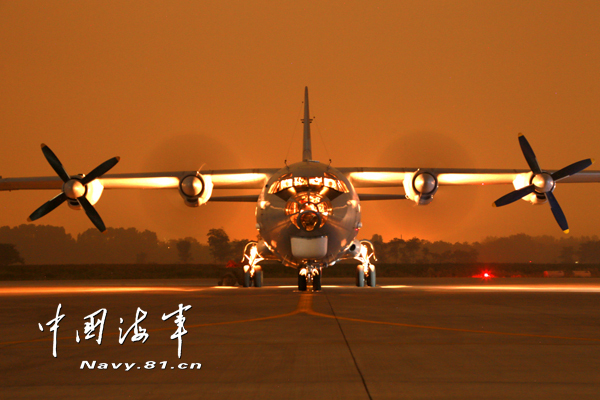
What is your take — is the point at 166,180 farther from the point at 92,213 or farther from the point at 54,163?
the point at 54,163

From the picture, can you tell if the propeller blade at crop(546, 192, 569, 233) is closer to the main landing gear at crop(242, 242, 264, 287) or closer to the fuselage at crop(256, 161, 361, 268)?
the fuselage at crop(256, 161, 361, 268)

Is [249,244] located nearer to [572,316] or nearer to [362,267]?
[362,267]

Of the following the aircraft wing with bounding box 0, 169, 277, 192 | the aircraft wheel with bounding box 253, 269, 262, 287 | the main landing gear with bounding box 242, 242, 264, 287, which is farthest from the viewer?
the aircraft wheel with bounding box 253, 269, 262, 287

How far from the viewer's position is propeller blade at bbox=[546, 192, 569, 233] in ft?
86.2

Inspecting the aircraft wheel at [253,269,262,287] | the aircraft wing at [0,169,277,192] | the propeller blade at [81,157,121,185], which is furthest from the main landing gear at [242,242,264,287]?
the propeller blade at [81,157,121,185]

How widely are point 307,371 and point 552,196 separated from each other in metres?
22.3

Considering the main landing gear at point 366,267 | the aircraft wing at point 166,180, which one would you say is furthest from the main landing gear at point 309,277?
the aircraft wing at point 166,180

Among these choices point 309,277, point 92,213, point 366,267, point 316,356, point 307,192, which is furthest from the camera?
point 366,267

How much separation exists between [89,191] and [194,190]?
4372 millimetres

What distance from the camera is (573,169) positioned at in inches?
1024

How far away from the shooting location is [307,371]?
22.8 ft

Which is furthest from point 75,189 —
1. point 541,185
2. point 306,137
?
point 541,185

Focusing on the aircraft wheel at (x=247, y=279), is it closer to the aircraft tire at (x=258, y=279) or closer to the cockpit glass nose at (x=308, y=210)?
the aircraft tire at (x=258, y=279)

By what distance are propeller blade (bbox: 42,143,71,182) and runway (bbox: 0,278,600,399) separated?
43.0 feet
